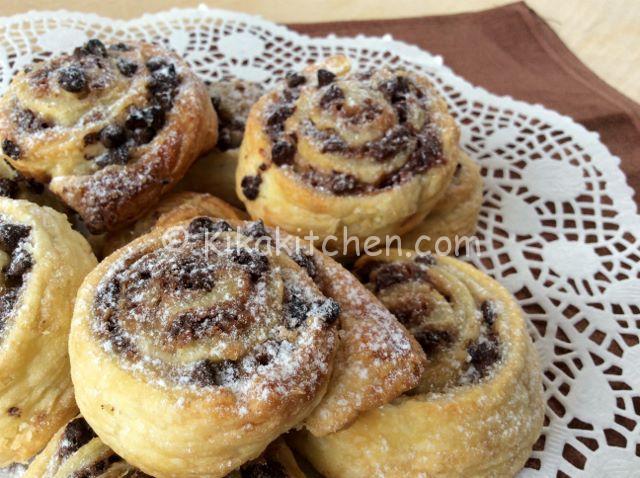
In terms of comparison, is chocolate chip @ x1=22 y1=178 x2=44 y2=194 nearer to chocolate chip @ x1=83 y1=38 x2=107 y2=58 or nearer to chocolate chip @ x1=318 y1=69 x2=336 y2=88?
chocolate chip @ x1=83 y1=38 x2=107 y2=58

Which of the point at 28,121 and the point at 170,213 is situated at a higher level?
the point at 28,121

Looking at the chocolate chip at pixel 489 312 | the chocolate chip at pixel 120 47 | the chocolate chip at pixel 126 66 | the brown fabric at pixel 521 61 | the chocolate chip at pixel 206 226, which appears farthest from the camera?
the brown fabric at pixel 521 61

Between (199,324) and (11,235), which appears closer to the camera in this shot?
(199,324)

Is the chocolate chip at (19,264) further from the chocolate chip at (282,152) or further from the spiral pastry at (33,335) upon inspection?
the chocolate chip at (282,152)

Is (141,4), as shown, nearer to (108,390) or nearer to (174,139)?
(174,139)

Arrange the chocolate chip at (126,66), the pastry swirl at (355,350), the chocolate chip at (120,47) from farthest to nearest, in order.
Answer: the chocolate chip at (120,47)
the chocolate chip at (126,66)
the pastry swirl at (355,350)

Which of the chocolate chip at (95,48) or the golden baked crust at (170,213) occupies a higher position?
the chocolate chip at (95,48)

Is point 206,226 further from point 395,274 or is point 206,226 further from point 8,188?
point 8,188

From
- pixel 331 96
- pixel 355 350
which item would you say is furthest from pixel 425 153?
pixel 355 350

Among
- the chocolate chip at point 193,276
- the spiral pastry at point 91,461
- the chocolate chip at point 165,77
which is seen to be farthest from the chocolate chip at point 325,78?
the spiral pastry at point 91,461
